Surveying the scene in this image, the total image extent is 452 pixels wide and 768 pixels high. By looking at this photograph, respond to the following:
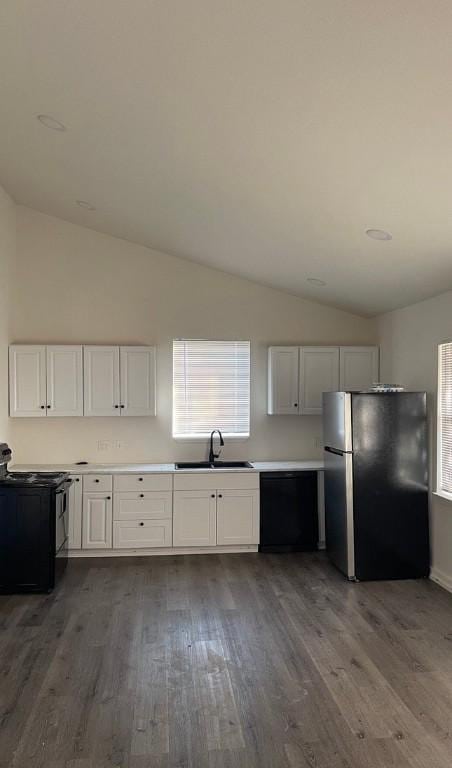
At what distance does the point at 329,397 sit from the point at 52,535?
2621 millimetres

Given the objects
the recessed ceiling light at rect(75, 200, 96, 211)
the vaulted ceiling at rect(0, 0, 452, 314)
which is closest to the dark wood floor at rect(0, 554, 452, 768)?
the vaulted ceiling at rect(0, 0, 452, 314)

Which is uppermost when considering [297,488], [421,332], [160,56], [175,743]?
[160,56]

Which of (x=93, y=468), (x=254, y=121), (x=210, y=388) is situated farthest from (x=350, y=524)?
(x=254, y=121)

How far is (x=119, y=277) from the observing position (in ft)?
18.1

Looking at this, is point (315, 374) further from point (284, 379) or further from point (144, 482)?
point (144, 482)

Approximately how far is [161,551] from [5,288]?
2945 mm

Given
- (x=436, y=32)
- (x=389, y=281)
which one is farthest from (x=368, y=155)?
(x=389, y=281)

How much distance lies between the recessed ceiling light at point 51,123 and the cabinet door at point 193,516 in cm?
316

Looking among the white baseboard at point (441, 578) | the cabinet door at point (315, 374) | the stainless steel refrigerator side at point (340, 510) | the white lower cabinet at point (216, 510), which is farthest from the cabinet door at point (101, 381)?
the white baseboard at point (441, 578)

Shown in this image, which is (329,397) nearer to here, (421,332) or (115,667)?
(421,332)

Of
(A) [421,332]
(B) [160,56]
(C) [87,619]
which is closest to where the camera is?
(B) [160,56]

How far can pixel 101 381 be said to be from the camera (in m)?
5.18

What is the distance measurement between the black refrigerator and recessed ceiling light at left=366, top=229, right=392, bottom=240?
1.32 metres

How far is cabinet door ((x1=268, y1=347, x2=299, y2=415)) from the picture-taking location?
17.9 feet
